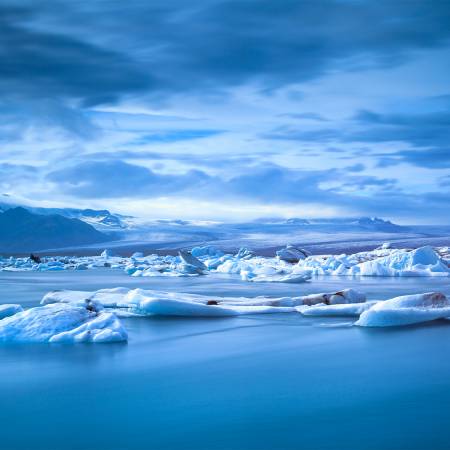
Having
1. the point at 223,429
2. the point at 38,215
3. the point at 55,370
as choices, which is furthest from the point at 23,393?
the point at 38,215

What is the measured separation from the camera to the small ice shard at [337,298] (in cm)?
888

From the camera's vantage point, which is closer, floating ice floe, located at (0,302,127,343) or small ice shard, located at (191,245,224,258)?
floating ice floe, located at (0,302,127,343)

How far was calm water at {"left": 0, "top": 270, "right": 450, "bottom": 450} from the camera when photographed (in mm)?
3285

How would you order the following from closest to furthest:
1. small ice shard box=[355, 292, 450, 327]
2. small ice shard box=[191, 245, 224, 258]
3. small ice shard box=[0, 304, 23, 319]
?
small ice shard box=[355, 292, 450, 327]
small ice shard box=[0, 304, 23, 319]
small ice shard box=[191, 245, 224, 258]

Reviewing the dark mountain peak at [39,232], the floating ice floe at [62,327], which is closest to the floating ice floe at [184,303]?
→ the floating ice floe at [62,327]

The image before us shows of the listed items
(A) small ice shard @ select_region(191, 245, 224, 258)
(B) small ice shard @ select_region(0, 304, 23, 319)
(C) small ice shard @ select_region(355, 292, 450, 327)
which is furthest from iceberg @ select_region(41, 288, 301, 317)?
(A) small ice shard @ select_region(191, 245, 224, 258)

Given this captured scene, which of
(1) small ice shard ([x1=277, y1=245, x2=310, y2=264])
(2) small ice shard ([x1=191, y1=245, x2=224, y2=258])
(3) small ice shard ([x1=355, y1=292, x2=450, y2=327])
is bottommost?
(3) small ice shard ([x1=355, y1=292, x2=450, y2=327])

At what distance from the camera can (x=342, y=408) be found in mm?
3779

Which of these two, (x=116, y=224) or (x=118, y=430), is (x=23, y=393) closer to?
(x=118, y=430)

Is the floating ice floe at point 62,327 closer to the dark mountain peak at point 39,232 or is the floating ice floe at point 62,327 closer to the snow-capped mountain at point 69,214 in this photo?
the dark mountain peak at point 39,232

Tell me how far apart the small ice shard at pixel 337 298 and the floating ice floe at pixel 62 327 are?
3628mm

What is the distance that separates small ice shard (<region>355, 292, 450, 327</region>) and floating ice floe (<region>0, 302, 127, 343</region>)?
2790 mm

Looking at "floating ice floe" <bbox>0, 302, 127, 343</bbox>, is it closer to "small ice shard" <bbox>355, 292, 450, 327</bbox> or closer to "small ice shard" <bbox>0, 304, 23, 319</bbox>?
"small ice shard" <bbox>0, 304, 23, 319</bbox>

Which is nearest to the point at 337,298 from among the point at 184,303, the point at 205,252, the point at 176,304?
the point at 184,303
